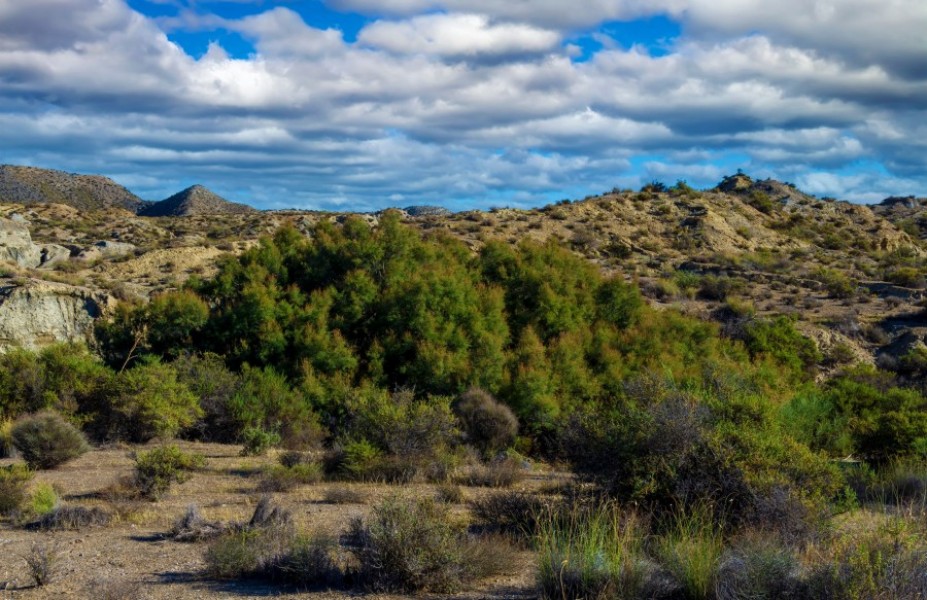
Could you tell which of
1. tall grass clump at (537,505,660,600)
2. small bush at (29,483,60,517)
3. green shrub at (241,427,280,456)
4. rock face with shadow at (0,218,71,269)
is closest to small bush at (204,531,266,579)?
tall grass clump at (537,505,660,600)

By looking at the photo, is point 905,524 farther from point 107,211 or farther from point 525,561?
point 107,211

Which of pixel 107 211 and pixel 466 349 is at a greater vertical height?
pixel 107 211

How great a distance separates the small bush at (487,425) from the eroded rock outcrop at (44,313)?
40.3 feet

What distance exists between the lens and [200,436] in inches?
826

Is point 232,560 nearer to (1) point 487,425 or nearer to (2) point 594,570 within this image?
(2) point 594,570

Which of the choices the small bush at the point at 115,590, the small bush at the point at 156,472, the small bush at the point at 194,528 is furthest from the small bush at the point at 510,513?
the small bush at the point at 156,472

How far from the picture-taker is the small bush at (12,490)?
12.6 meters

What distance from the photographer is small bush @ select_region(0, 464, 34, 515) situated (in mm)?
12570

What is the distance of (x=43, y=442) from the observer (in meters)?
16.5

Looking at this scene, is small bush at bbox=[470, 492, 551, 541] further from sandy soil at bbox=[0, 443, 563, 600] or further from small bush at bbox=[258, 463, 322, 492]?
small bush at bbox=[258, 463, 322, 492]

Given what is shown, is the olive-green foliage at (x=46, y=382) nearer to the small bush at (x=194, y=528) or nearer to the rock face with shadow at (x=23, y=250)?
the small bush at (x=194, y=528)

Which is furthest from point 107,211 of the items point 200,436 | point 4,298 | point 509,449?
point 509,449

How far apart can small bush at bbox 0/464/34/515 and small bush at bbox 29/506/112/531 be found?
81 centimetres

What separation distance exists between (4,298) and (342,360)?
11.6 meters
